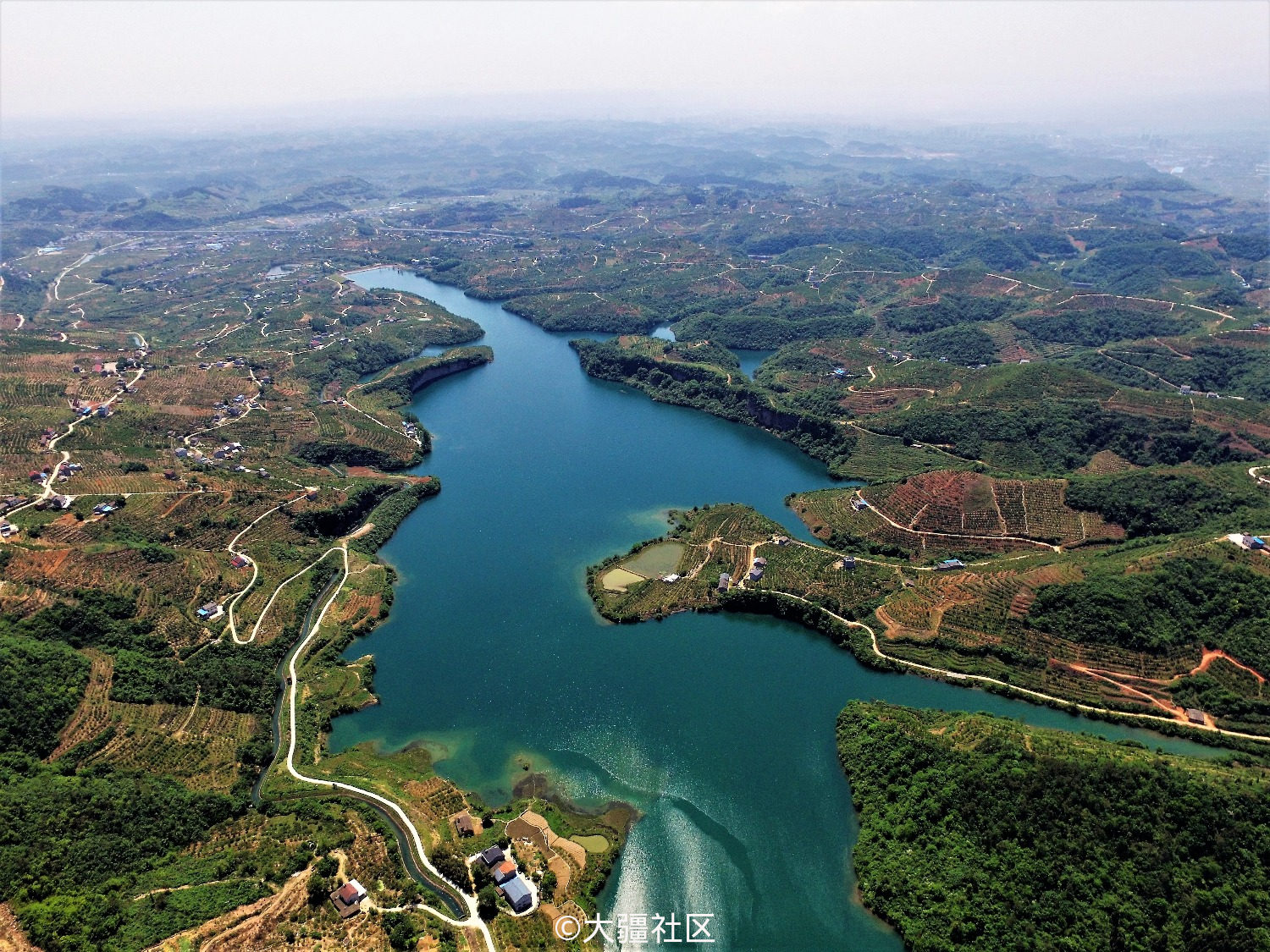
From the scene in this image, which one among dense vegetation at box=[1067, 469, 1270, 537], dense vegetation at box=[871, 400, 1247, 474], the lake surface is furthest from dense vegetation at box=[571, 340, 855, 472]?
dense vegetation at box=[1067, 469, 1270, 537]

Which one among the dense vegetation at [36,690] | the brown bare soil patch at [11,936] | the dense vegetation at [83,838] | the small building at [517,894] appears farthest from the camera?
the dense vegetation at [36,690]

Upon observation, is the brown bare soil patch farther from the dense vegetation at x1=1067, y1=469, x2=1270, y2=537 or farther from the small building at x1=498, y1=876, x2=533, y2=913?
the dense vegetation at x1=1067, y1=469, x2=1270, y2=537

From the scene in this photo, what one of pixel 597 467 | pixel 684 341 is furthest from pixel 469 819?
pixel 684 341

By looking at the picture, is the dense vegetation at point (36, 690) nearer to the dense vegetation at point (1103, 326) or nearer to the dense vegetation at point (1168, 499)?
the dense vegetation at point (1168, 499)

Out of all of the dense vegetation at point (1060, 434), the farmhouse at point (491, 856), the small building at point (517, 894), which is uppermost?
the dense vegetation at point (1060, 434)

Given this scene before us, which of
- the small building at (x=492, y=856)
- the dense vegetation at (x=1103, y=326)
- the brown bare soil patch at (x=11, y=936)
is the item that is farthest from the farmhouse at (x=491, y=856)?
the dense vegetation at (x=1103, y=326)

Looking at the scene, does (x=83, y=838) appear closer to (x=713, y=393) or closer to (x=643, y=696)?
(x=643, y=696)

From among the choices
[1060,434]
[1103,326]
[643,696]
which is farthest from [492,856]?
[1103,326]
